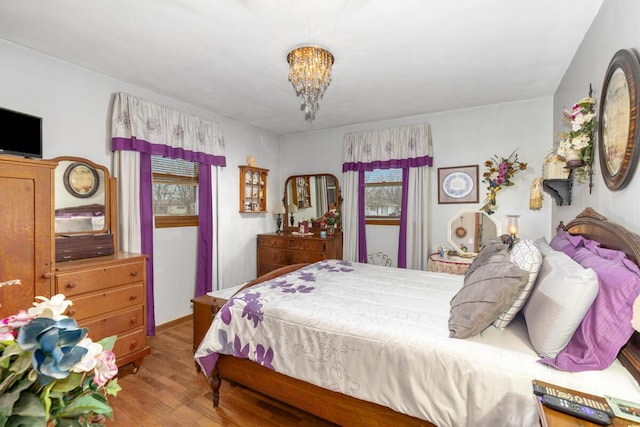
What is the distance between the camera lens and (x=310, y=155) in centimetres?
478

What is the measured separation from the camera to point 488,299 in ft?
4.50

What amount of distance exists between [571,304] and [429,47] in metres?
1.99

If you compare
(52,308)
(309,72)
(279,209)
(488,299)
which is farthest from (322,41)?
(279,209)

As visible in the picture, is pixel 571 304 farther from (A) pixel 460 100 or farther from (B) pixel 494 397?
(A) pixel 460 100

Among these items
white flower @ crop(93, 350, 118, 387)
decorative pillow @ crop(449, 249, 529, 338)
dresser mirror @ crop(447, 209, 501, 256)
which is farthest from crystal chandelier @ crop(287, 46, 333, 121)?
dresser mirror @ crop(447, 209, 501, 256)

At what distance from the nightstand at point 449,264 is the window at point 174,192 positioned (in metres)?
2.94

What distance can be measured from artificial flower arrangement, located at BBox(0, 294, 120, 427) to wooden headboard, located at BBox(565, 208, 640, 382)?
1.67m

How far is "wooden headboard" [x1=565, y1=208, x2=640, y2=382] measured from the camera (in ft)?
3.61

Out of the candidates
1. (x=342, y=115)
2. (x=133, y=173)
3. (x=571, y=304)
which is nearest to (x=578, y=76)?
(x=571, y=304)

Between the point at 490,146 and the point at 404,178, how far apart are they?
3.48 feet

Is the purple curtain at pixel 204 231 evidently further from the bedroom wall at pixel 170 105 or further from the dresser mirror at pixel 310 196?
the dresser mirror at pixel 310 196

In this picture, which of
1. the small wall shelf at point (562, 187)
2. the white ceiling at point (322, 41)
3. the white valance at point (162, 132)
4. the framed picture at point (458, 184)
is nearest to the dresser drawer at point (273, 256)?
the white valance at point (162, 132)

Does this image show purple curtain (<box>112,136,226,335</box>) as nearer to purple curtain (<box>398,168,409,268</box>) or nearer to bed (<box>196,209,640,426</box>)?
bed (<box>196,209,640,426</box>)

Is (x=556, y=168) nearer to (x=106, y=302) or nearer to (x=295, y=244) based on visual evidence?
(x=295, y=244)
